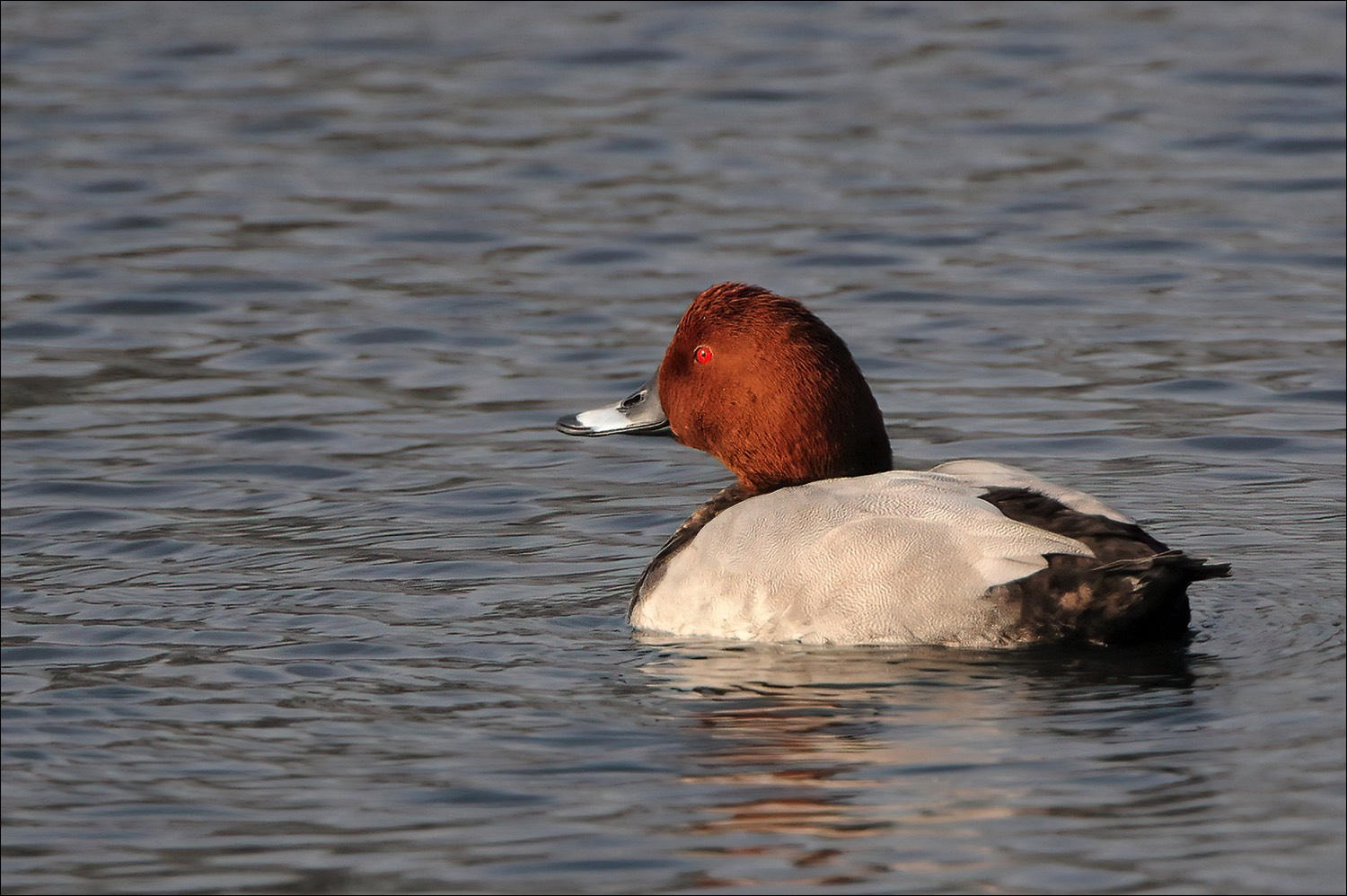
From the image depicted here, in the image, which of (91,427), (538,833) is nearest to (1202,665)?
(538,833)

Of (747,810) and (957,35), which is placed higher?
(957,35)

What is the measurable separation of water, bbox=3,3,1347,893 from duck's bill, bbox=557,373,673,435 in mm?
421

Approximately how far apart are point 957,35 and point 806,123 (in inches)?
95.9

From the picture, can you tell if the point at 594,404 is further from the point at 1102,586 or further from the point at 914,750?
the point at 914,750

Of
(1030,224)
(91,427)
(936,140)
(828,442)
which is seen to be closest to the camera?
(828,442)

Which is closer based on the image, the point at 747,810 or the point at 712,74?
the point at 747,810

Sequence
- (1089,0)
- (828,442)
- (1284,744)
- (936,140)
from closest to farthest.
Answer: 1. (1284,744)
2. (828,442)
3. (936,140)
4. (1089,0)

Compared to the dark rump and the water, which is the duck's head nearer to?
the water

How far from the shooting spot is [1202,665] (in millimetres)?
5887

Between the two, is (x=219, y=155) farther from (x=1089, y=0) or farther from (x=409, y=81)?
(x=1089, y=0)

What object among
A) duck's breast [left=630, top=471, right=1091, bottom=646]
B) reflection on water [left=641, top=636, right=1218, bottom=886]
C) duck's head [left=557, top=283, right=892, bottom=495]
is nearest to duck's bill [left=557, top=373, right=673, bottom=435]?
duck's head [left=557, top=283, right=892, bottom=495]

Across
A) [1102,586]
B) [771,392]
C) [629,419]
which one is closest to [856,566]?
[1102,586]

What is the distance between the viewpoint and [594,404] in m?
9.59

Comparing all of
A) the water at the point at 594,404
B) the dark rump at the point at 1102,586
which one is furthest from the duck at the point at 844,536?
the water at the point at 594,404
